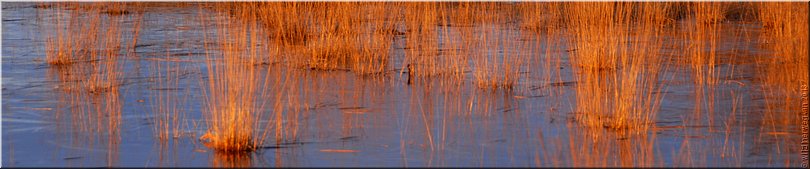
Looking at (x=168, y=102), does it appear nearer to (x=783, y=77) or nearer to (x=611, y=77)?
(x=611, y=77)

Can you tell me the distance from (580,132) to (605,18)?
2529 millimetres

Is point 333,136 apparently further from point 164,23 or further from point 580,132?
point 164,23

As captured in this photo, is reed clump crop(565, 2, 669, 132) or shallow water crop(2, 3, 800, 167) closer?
shallow water crop(2, 3, 800, 167)

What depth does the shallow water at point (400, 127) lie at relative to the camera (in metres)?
4.12

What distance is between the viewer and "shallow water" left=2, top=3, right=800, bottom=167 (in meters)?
4.12

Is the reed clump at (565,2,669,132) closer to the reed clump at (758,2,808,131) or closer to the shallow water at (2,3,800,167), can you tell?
the shallow water at (2,3,800,167)

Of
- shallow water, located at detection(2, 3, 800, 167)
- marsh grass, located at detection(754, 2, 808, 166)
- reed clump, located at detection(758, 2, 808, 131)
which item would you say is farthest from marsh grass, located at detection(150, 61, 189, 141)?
reed clump, located at detection(758, 2, 808, 131)

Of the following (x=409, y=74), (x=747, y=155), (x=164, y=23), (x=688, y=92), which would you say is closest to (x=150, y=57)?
(x=409, y=74)

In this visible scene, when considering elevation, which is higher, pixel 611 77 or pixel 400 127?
pixel 611 77

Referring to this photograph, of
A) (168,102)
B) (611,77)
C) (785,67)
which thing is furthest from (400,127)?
(785,67)

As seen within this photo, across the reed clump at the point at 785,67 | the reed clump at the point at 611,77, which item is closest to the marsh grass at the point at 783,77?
the reed clump at the point at 785,67

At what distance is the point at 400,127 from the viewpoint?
4801mm

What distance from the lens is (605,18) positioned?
23.1ft

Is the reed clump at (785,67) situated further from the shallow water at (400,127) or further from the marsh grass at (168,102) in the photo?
the marsh grass at (168,102)
